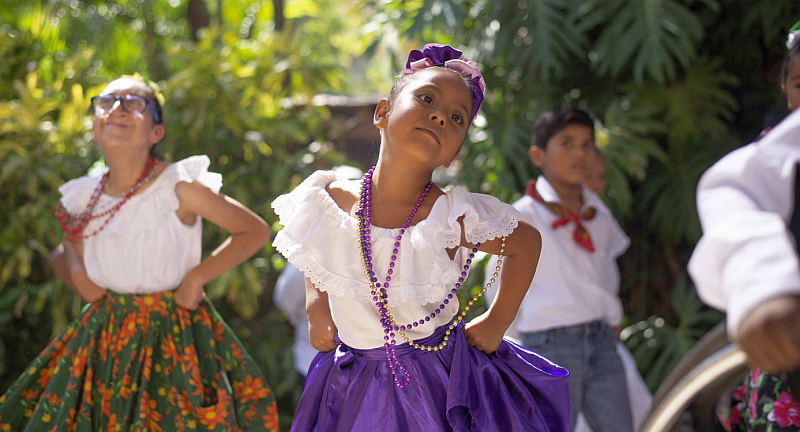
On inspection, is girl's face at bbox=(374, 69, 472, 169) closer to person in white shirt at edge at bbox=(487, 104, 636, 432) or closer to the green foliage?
person in white shirt at edge at bbox=(487, 104, 636, 432)

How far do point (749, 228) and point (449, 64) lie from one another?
3.23ft

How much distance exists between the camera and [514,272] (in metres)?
1.69

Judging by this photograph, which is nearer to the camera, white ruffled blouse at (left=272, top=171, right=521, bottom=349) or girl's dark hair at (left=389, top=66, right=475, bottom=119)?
white ruffled blouse at (left=272, top=171, right=521, bottom=349)

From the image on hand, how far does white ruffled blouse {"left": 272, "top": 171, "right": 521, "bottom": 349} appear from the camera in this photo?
5.24 feet

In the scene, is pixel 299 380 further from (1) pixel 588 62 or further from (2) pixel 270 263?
(1) pixel 588 62

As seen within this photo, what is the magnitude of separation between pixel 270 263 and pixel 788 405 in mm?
3271

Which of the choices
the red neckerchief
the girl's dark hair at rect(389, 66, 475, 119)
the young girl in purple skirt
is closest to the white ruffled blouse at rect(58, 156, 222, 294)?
the young girl in purple skirt

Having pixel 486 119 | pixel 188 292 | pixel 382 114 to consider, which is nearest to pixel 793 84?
→ pixel 382 114

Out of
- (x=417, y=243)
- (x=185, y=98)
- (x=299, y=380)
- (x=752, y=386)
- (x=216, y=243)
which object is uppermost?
(x=185, y=98)

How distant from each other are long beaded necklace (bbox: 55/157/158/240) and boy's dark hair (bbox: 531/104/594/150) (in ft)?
5.05

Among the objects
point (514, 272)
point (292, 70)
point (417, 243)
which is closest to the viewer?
point (417, 243)

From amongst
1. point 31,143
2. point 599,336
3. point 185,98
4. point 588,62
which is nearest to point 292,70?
point 185,98

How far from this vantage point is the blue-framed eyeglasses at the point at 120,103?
226 cm

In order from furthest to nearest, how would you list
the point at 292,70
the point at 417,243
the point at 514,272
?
1. the point at 292,70
2. the point at 514,272
3. the point at 417,243
